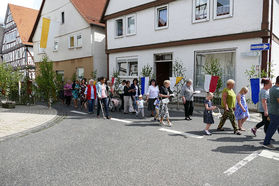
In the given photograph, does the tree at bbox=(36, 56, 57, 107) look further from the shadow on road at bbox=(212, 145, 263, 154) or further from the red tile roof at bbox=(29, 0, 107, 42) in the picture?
the shadow on road at bbox=(212, 145, 263, 154)

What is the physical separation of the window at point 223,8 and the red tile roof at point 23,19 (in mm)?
31986

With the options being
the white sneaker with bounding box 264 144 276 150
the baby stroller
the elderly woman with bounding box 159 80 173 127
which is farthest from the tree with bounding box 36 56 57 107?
the white sneaker with bounding box 264 144 276 150

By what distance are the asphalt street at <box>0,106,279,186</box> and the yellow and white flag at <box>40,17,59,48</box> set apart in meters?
17.9

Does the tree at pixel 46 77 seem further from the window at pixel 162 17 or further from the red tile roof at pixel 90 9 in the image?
the red tile roof at pixel 90 9

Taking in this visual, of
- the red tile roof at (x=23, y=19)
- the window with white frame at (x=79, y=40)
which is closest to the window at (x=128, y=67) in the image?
the window with white frame at (x=79, y=40)

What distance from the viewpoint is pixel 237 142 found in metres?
5.54

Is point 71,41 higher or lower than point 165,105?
higher

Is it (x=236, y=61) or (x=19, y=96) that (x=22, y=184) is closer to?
(x=236, y=61)

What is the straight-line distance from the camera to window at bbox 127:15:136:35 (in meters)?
16.2

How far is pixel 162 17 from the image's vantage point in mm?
14438

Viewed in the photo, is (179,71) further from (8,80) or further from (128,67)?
(8,80)

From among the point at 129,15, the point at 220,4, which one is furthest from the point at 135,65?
the point at 220,4

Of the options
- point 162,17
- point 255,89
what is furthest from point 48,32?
point 255,89

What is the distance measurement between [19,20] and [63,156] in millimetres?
39180
